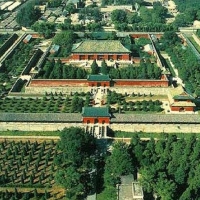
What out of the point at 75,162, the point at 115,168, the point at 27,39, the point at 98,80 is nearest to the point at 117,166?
the point at 115,168

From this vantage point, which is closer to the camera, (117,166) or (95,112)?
(117,166)

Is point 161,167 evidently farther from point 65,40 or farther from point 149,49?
point 65,40

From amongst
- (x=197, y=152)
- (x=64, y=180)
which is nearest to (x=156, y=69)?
(x=197, y=152)

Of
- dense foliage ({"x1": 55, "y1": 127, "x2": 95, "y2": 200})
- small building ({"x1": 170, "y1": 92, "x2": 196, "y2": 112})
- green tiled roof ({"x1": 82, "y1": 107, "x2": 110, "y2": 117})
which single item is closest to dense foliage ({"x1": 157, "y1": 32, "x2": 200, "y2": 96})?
small building ({"x1": 170, "y1": 92, "x2": 196, "y2": 112})

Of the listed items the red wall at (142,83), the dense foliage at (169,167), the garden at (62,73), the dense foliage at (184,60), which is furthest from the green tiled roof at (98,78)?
the dense foliage at (169,167)

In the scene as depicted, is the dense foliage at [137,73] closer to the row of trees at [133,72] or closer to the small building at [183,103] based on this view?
the row of trees at [133,72]

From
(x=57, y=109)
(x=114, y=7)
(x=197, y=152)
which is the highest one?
(x=197, y=152)

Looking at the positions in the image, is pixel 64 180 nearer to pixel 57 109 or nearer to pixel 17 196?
pixel 17 196
